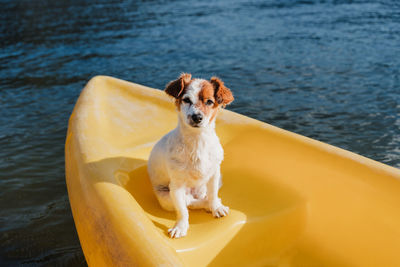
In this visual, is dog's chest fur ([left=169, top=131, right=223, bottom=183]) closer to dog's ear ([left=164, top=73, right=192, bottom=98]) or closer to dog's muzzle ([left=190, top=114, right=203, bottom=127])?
dog's muzzle ([left=190, top=114, right=203, bottom=127])

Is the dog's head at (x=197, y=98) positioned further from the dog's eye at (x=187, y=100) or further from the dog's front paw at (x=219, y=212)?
the dog's front paw at (x=219, y=212)

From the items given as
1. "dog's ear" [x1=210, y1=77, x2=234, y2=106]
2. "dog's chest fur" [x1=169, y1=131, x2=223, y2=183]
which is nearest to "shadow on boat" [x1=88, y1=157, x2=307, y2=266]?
"dog's chest fur" [x1=169, y1=131, x2=223, y2=183]

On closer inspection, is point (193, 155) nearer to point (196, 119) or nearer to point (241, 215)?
point (196, 119)

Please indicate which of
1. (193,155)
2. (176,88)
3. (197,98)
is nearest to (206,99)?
(197,98)

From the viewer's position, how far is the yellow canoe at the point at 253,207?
8.35 ft

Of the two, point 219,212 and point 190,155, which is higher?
point 190,155

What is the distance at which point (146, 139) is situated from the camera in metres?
3.78

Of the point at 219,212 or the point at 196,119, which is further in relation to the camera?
the point at 219,212

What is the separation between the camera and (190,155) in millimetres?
2539

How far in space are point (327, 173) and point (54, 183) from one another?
13.2 ft

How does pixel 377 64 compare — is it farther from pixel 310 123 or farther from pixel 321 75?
pixel 310 123

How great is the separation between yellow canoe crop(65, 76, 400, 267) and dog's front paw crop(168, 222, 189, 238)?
0.05 m

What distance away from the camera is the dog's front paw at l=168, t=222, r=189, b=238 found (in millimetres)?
2623

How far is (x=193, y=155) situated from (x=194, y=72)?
7281 mm
